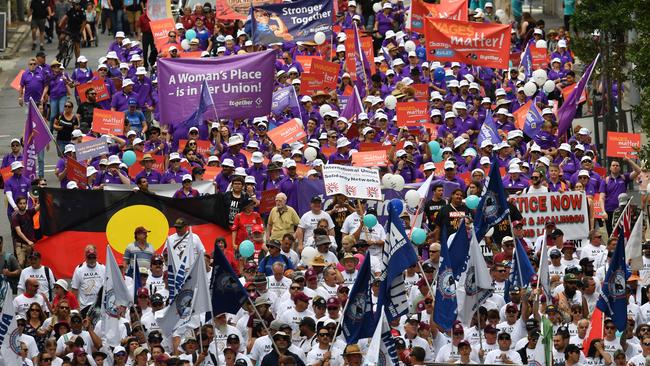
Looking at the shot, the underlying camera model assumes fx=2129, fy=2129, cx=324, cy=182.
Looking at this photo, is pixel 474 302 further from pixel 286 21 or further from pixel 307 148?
pixel 286 21

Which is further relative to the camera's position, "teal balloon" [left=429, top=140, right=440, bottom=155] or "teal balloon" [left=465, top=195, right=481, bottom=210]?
"teal balloon" [left=429, top=140, right=440, bottom=155]

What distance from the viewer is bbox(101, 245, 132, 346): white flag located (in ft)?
81.4

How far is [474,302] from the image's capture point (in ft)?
79.4

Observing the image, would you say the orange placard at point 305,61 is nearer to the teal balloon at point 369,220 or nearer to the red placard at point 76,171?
the red placard at point 76,171

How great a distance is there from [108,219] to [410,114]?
6826 millimetres

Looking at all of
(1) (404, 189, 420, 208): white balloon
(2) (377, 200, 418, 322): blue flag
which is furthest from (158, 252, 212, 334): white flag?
(1) (404, 189, 420, 208): white balloon

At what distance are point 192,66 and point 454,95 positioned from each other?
17.6ft

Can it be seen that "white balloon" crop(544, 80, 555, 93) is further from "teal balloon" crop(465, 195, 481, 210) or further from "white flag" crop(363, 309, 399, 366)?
"white flag" crop(363, 309, 399, 366)

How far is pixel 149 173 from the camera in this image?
30.5m

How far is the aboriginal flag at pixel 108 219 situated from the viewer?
28.3 m

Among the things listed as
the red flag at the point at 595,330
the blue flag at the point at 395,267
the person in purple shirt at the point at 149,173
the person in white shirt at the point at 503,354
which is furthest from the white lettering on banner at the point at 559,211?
the person in purple shirt at the point at 149,173

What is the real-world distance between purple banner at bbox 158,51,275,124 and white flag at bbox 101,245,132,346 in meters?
7.25

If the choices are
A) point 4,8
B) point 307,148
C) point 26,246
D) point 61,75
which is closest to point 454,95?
point 307,148

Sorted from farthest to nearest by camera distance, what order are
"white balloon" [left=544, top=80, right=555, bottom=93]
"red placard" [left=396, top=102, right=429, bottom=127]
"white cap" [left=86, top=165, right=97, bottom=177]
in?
"white balloon" [left=544, top=80, right=555, bottom=93]
"red placard" [left=396, top=102, right=429, bottom=127]
"white cap" [left=86, top=165, right=97, bottom=177]
